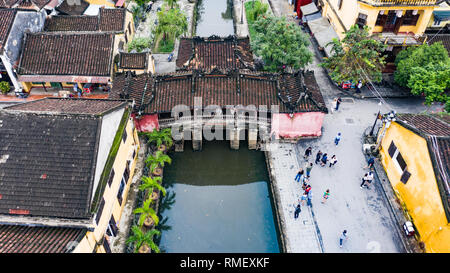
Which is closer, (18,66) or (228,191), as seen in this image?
(228,191)

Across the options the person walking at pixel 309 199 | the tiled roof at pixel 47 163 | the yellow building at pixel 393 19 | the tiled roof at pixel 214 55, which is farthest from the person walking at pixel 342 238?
the yellow building at pixel 393 19

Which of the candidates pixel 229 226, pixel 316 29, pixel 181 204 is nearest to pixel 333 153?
pixel 229 226

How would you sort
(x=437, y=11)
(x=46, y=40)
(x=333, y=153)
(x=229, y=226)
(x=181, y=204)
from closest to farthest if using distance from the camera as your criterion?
(x=229, y=226)
(x=181, y=204)
(x=333, y=153)
(x=46, y=40)
(x=437, y=11)

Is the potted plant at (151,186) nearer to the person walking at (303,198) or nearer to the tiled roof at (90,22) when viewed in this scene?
Result: the person walking at (303,198)

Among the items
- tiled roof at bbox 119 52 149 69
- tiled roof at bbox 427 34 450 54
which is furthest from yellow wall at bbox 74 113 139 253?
tiled roof at bbox 427 34 450 54

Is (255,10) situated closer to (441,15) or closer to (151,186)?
(441,15)

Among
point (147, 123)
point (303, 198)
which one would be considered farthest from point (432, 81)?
point (147, 123)

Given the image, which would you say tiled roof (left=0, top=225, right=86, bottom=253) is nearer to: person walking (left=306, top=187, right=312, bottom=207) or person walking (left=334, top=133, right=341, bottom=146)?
person walking (left=306, top=187, right=312, bottom=207)
